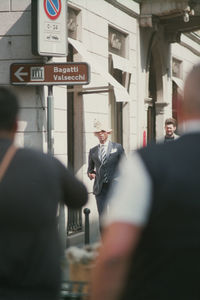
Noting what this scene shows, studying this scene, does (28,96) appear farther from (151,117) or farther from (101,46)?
(151,117)

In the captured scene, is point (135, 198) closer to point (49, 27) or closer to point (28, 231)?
point (28, 231)

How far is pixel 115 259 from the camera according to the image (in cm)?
223

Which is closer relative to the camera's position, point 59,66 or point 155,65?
point 59,66

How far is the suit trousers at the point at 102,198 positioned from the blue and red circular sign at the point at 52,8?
2703mm

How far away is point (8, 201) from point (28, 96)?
27.9 feet

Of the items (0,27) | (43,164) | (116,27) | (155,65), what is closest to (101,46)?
(116,27)

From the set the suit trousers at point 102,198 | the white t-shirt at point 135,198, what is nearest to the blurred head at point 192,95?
the white t-shirt at point 135,198

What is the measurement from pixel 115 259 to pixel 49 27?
29.6ft

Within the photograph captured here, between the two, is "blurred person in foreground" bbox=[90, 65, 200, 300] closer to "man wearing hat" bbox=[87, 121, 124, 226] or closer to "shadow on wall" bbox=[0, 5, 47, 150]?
"man wearing hat" bbox=[87, 121, 124, 226]

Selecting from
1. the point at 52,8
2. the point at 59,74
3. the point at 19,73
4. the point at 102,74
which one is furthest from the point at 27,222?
the point at 102,74

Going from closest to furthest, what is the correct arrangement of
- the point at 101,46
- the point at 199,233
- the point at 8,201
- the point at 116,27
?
1. the point at 199,233
2. the point at 8,201
3. the point at 101,46
4. the point at 116,27

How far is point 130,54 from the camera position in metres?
16.0

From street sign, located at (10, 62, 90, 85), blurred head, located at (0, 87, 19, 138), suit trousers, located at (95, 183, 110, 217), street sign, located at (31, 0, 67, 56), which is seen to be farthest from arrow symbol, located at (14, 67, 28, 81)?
blurred head, located at (0, 87, 19, 138)

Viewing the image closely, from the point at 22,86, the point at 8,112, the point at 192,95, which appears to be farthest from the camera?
the point at 22,86
